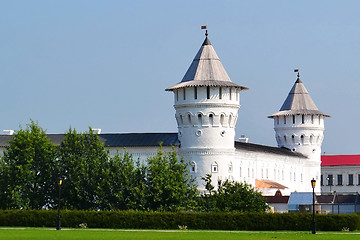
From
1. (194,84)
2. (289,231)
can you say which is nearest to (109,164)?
(194,84)

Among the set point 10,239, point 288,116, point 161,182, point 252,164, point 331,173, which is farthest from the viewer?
point 331,173

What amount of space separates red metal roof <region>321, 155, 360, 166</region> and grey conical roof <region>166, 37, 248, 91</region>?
5278 centimetres

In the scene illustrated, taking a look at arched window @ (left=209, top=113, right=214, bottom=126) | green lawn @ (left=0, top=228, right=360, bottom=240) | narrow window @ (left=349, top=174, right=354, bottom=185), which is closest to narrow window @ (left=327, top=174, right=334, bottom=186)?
narrow window @ (left=349, top=174, right=354, bottom=185)

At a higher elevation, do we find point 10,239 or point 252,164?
point 252,164

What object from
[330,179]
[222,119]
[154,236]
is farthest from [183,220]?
[330,179]

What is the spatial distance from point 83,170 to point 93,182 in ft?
4.39

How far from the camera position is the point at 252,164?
95062mm

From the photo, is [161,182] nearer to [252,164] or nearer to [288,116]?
[252,164]

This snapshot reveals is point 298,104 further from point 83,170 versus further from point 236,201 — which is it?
point 83,170

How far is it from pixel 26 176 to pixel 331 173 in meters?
68.0

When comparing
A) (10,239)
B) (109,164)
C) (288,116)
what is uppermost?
(288,116)

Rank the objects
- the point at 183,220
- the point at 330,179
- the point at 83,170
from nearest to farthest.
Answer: the point at 183,220 → the point at 83,170 → the point at 330,179

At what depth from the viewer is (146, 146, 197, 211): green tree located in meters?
72.7

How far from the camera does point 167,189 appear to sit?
72.8 meters
